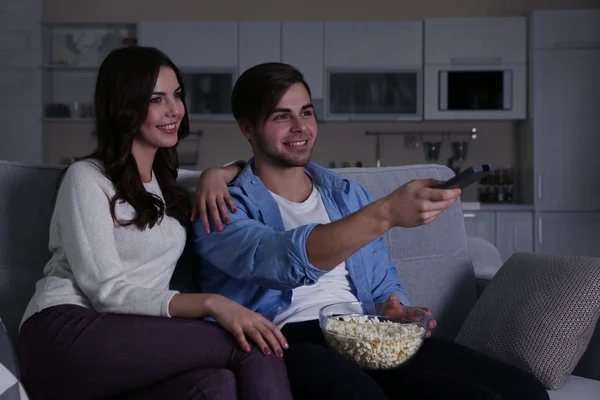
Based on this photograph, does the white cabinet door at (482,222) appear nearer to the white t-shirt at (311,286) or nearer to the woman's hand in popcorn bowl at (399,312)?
the white t-shirt at (311,286)

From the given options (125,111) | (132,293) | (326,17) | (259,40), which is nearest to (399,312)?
(132,293)

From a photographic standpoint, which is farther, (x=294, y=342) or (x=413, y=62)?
(x=413, y=62)

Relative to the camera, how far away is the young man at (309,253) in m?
1.31

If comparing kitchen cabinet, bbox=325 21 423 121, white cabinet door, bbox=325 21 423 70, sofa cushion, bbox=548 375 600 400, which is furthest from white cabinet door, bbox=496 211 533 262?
Answer: sofa cushion, bbox=548 375 600 400

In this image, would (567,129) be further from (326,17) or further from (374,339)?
(374,339)

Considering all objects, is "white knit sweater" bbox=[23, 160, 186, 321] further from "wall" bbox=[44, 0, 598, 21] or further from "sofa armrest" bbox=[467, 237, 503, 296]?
"wall" bbox=[44, 0, 598, 21]

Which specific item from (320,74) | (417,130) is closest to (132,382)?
(320,74)

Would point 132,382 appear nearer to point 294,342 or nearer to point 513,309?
point 294,342

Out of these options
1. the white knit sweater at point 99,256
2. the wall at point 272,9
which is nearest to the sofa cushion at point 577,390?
the white knit sweater at point 99,256

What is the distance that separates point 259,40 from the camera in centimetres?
489

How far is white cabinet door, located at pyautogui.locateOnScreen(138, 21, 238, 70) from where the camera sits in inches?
192

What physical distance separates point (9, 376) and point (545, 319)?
112cm

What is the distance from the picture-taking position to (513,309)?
1.66 m

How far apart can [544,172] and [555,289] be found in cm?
322
